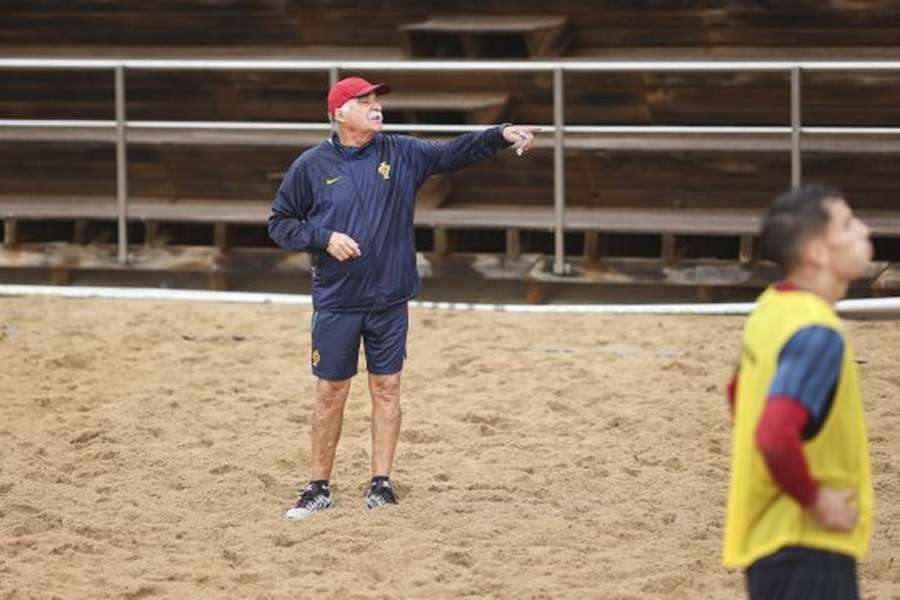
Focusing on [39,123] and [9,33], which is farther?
[9,33]

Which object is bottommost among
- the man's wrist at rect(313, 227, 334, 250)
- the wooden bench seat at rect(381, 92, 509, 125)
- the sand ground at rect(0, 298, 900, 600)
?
the sand ground at rect(0, 298, 900, 600)

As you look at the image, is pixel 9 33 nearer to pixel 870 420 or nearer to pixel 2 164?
pixel 2 164

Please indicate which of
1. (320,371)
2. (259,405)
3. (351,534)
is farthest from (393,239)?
(259,405)

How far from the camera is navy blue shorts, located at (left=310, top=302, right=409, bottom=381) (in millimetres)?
8039

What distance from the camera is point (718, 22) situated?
13227 mm

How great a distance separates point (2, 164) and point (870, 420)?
780cm

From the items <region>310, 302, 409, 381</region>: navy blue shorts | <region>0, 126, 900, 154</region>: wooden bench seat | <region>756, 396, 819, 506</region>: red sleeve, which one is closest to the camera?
<region>756, 396, 819, 506</region>: red sleeve

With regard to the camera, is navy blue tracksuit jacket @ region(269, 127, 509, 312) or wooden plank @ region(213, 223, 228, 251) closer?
navy blue tracksuit jacket @ region(269, 127, 509, 312)

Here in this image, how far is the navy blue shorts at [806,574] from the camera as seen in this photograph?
4.56 metres

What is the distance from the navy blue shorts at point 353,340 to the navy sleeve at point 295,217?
0.34m

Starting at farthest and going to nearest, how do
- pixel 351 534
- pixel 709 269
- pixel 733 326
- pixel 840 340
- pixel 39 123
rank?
pixel 39 123
pixel 709 269
pixel 733 326
pixel 351 534
pixel 840 340

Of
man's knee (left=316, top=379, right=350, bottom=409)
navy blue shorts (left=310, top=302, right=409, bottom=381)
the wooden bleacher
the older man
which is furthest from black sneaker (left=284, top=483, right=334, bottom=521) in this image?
the wooden bleacher

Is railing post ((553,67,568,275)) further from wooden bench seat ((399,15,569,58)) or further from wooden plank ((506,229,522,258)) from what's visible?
wooden bench seat ((399,15,569,58))

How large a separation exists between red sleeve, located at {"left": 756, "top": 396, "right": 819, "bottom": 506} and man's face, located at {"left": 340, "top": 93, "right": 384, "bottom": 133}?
3.72 meters
